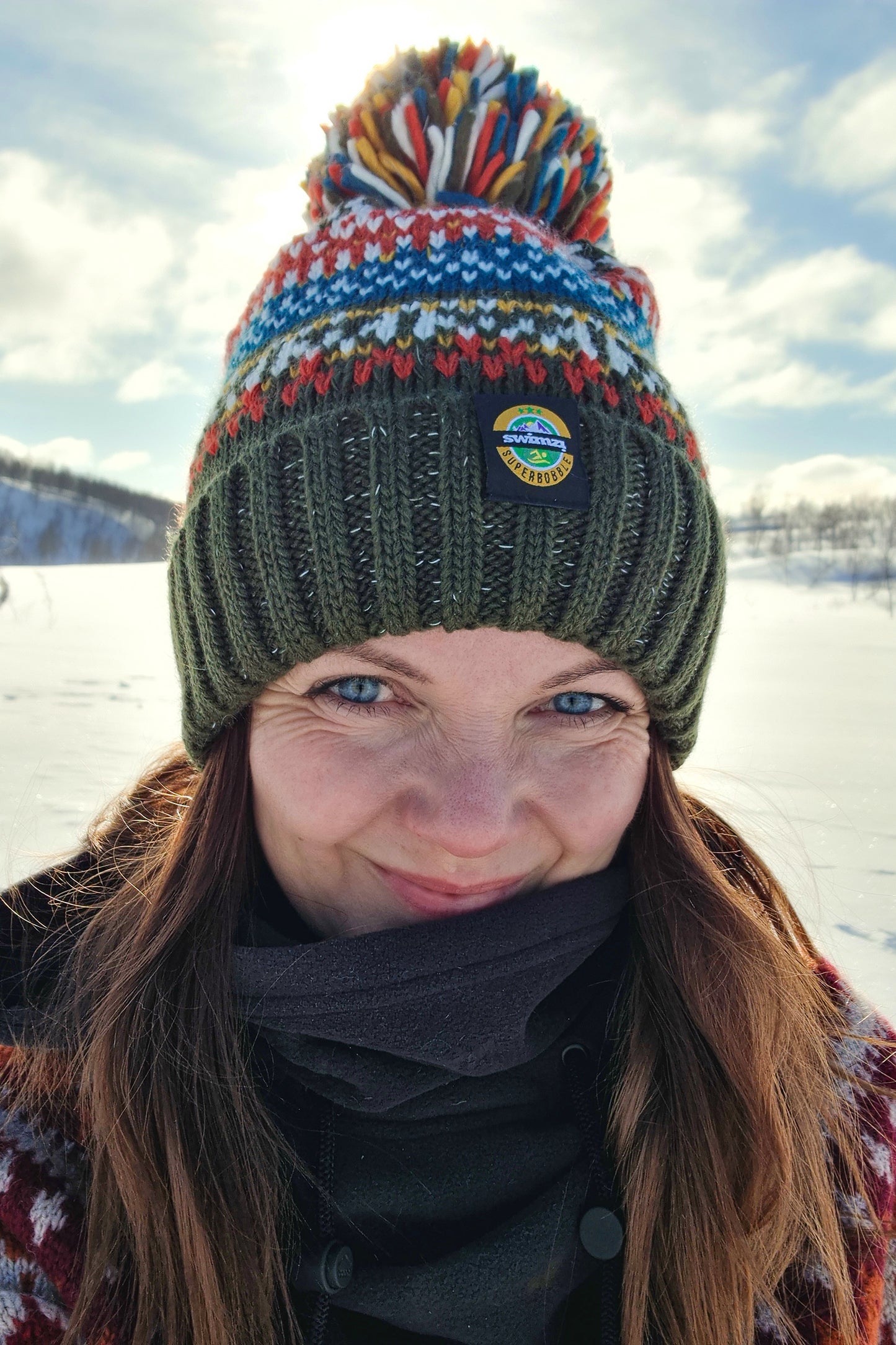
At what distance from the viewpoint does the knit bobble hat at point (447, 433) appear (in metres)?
1.12

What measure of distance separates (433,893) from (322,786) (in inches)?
9.0

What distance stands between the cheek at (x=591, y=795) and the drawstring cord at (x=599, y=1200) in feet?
1.15

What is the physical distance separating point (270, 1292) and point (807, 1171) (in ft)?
2.72

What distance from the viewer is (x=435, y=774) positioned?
1.14 meters

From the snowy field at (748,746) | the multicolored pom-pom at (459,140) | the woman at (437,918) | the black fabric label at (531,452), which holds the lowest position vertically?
the snowy field at (748,746)

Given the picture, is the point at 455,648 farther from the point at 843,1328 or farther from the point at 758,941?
the point at 843,1328

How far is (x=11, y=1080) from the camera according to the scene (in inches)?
48.3

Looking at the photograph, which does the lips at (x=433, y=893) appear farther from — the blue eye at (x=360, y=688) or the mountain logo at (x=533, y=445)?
the mountain logo at (x=533, y=445)

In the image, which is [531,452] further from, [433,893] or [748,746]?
[748,746]

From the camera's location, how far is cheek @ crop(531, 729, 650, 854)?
3.94ft

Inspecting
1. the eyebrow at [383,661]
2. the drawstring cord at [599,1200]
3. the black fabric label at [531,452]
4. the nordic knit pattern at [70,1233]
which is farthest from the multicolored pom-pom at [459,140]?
the nordic knit pattern at [70,1233]

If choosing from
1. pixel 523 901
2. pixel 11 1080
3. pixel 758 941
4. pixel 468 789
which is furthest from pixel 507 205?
pixel 11 1080

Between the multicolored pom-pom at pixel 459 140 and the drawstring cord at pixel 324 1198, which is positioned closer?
the drawstring cord at pixel 324 1198

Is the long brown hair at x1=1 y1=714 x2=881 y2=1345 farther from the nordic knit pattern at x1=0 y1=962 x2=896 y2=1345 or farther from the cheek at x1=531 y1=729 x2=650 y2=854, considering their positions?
the cheek at x1=531 y1=729 x2=650 y2=854
